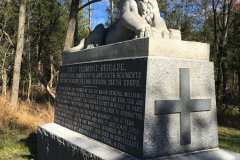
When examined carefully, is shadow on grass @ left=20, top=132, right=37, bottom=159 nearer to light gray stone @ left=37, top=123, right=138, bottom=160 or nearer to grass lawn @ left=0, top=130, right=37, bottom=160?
grass lawn @ left=0, top=130, right=37, bottom=160

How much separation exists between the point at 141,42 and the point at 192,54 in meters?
0.74

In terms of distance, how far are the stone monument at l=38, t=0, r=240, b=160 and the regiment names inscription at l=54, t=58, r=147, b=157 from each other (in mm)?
12

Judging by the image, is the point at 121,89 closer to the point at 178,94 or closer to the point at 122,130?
the point at 122,130

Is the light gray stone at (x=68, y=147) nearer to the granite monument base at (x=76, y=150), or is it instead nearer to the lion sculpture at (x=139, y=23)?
the granite monument base at (x=76, y=150)

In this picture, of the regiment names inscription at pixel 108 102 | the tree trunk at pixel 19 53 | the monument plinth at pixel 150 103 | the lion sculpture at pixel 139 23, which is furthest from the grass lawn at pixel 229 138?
the tree trunk at pixel 19 53

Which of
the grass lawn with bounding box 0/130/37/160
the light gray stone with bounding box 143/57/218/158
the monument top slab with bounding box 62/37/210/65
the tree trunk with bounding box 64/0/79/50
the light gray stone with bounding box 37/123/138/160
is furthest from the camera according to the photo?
the tree trunk with bounding box 64/0/79/50

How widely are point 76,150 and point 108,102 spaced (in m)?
0.89

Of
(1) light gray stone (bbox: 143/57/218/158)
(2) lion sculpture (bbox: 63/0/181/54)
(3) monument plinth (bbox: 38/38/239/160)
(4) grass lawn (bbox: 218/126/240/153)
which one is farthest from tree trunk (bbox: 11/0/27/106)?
(1) light gray stone (bbox: 143/57/218/158)

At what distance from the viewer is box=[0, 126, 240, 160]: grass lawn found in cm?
571

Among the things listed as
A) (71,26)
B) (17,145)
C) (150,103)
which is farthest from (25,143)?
(71,26)

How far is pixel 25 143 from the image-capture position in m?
6.63

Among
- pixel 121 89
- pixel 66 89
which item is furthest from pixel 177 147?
pixel 66 89

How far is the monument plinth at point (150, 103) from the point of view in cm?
290

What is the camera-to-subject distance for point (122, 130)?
3.28 metres
